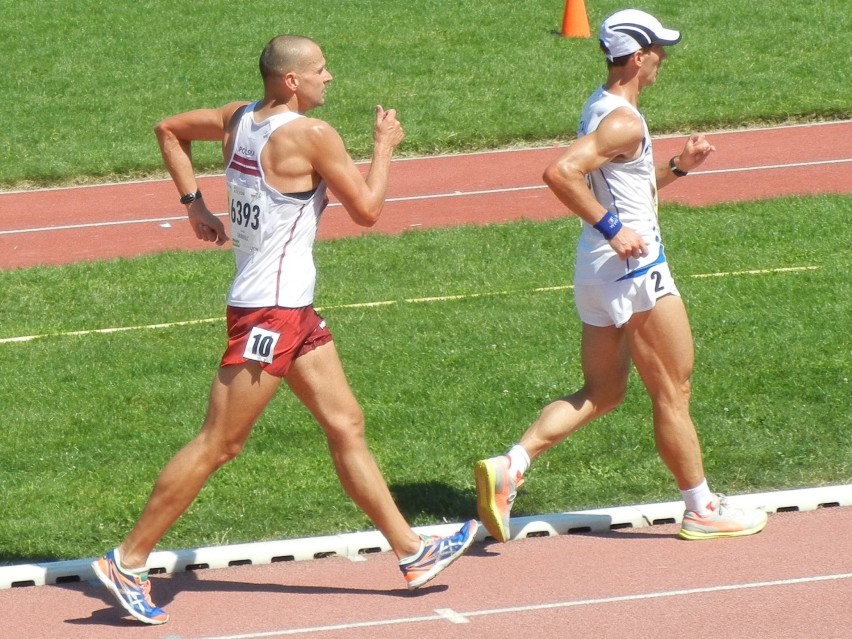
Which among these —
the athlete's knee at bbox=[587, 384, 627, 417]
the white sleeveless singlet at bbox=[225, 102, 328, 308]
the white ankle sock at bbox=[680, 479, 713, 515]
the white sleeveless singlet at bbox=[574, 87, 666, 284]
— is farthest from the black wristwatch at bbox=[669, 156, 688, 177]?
the white sleeveless singlet at bbox=[225, 102, 328, 308]

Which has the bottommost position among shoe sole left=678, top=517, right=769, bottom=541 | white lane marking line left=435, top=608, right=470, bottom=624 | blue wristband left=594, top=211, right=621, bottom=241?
shoe sole left=678, top=517, right=769, bottom=541

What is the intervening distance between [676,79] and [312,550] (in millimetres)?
15185

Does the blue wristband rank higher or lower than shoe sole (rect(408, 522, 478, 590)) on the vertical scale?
higher

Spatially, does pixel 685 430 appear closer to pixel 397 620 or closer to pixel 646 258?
pixel 646 258

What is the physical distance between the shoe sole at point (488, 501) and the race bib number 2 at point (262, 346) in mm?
1181

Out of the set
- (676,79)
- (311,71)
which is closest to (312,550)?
(311,71)

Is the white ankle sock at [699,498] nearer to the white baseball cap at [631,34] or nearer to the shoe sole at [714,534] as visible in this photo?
the shoe sole at [714,534]

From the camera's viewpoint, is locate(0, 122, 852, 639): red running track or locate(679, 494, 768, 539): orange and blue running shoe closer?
locate(0, 122, 852, 639): red running track

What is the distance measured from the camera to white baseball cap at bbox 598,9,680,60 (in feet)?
18.0

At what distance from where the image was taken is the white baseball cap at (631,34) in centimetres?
547

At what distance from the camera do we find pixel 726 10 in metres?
23.0

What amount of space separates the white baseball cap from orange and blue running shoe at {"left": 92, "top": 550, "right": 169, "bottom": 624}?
2.73 metres

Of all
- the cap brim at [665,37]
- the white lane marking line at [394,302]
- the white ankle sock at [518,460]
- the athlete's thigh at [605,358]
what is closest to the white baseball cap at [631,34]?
the cap brim at [665,37]

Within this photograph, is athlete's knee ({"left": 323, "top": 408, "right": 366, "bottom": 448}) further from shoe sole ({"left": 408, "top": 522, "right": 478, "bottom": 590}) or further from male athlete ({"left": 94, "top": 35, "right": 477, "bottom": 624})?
shoe sole ({"left": 408, "top": 522, "right": 478, "bottom": 590})
